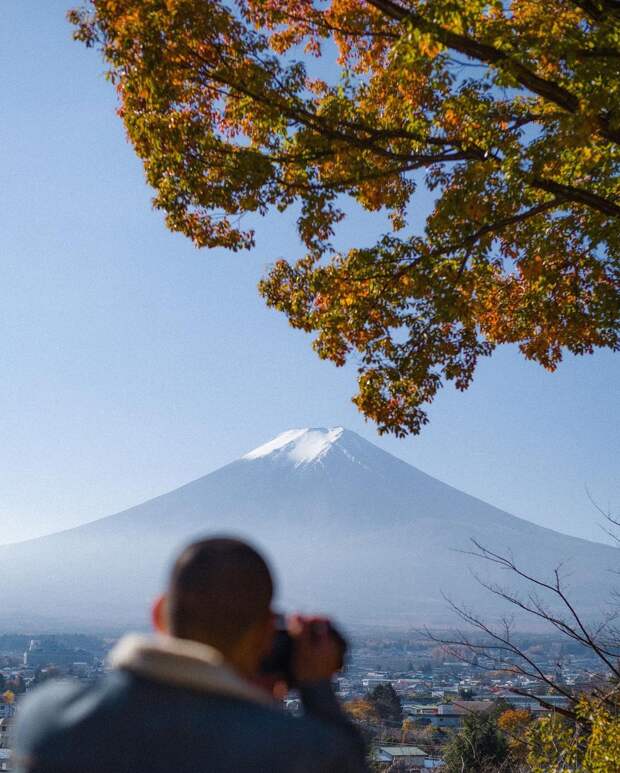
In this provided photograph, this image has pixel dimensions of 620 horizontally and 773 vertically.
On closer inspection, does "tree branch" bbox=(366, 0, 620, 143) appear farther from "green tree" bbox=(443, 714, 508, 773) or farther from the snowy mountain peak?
the snowy mountain peak

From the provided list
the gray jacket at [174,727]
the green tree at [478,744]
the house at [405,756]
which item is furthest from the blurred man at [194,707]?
the green tree at [478,744]

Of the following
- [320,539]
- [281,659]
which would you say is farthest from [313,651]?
[320,539]

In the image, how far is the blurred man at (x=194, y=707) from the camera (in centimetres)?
106

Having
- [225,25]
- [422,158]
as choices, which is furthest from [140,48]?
[422,158]

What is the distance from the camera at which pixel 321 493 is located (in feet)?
340

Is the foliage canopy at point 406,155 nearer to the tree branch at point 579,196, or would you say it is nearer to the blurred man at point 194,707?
the tree branch at point 579,196

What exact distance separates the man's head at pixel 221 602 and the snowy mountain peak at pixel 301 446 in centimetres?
10972

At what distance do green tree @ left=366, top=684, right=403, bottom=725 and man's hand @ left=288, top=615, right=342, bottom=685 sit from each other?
16.3m

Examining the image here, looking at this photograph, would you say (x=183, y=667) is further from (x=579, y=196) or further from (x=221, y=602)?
(x=579, y=196)

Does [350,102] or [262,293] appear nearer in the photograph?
[350,102]

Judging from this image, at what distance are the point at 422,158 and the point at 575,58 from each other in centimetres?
136

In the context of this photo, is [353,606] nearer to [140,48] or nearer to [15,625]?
[15,625]

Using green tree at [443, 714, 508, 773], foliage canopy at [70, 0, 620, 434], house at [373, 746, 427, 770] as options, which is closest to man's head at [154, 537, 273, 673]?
foliage canopy at [70, 0, 620, 434]

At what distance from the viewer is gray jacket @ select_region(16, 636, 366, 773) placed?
105 cm
